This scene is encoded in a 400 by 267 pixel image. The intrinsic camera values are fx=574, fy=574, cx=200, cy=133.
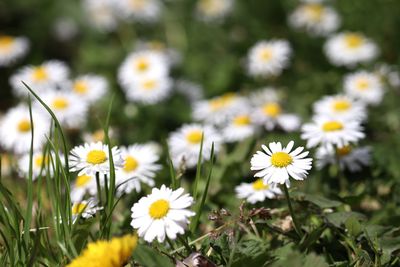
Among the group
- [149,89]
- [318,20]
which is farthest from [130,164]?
[318,20]

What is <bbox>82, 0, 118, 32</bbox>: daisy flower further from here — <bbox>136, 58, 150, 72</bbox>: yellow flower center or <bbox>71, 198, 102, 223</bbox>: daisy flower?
<bbox>71, 198, 102, 223</bbox>: daisy flower

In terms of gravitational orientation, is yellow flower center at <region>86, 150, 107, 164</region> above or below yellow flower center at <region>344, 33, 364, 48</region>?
below

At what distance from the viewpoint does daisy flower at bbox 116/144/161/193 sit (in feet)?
7.70

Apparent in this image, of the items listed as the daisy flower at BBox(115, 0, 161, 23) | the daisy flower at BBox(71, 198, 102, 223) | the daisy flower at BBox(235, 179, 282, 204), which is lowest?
the daisy flower at BBox(235, 179, 282, 204)

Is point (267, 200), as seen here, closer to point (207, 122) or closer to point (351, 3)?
point (207, 122)

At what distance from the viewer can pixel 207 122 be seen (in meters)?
3.57

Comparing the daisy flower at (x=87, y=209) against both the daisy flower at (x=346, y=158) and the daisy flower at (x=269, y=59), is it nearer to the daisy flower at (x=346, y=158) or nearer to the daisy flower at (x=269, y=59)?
the daisy flower at (x=346, y=158)

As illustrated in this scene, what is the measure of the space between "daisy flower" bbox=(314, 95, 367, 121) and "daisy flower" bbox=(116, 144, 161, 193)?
100 cm

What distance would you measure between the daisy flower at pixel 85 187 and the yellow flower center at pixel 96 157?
49cm

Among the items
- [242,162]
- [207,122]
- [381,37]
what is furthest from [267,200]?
[381,37]

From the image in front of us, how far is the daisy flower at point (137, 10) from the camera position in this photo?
4.91 meters

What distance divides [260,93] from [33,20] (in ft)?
9.43

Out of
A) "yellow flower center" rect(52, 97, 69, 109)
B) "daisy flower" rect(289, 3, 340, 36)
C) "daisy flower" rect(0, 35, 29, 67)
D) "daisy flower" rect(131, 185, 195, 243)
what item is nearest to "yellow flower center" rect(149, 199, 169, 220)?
"daisy flower" rect(131, 185, 195, 243)

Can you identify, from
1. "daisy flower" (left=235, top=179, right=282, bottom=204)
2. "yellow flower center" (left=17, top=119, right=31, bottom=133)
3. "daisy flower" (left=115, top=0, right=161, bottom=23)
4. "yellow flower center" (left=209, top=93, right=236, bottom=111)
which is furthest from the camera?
"daisy flower" (left=115, top=0, right=161, bottom=23)
